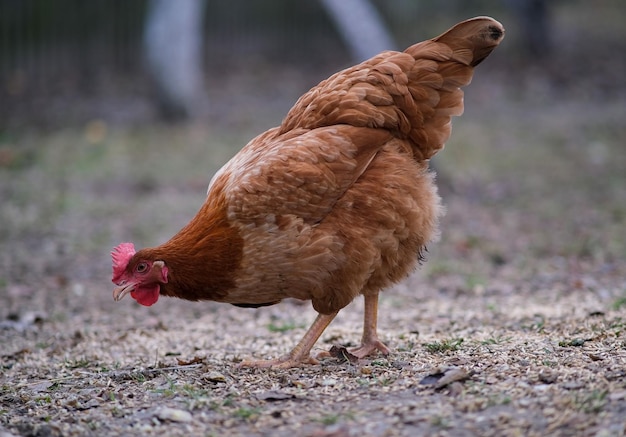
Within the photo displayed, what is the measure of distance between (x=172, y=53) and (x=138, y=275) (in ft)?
29.1

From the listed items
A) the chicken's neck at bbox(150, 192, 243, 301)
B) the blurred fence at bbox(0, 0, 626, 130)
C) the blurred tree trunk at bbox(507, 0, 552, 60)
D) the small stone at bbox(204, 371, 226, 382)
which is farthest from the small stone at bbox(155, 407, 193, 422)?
the blurred tree trunk at bbox(507, 0, 552, 60)

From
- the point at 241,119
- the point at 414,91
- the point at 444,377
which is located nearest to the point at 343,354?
the point at 444,377

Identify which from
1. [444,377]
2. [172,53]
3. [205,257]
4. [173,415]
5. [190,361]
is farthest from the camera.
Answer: [172,53]

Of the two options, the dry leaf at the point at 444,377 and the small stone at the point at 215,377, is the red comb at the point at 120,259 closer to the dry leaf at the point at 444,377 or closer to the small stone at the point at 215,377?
the small stone at the point at 215,377

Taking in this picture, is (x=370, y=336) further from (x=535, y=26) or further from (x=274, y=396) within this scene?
(x=535, y=26)

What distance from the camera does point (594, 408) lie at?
9.95 feet

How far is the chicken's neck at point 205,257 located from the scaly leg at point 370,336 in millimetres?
873

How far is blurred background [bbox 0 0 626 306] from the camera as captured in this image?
25.3ft

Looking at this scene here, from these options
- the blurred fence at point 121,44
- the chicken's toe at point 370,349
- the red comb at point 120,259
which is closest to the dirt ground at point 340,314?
the chicken's toe at point 370,349

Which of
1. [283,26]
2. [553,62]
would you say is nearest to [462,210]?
[553,62]

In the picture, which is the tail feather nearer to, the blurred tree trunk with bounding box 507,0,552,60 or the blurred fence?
the blurred fence

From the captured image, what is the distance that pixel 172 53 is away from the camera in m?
12.3

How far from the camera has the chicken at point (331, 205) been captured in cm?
396

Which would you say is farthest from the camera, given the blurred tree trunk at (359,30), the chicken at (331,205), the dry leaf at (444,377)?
the blurred tree trunk at (359,30)
